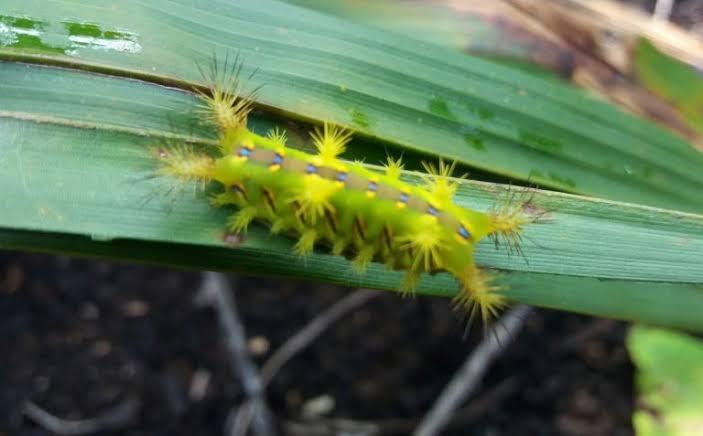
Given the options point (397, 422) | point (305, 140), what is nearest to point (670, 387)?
point (397, 422)

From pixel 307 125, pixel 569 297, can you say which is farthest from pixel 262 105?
pixel 569 297

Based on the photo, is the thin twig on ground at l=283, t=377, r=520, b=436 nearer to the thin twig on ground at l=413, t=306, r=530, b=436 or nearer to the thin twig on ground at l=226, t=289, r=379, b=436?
the thin twig on ground at l=413, t=306, r=530, b=436

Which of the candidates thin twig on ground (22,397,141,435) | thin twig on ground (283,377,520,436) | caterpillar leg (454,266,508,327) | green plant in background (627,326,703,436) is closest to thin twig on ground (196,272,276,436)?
thin twig on ground (283,377,520,436)

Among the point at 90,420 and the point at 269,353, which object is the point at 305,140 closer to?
the point at 269,353

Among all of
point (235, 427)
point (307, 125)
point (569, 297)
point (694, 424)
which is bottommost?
point (235, 427)

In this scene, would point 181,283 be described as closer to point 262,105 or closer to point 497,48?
point 262,105

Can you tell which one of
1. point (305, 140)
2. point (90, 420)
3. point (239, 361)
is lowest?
point (90, 420)
